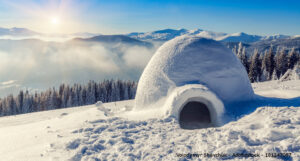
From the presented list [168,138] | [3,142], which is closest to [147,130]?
[168,138]

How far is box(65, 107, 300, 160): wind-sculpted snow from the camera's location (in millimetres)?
4469

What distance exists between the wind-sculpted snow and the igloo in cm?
104

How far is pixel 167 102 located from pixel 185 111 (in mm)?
2177

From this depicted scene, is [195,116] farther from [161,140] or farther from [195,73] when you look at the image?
[161,140]

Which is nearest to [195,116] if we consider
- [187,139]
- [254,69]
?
[187,139]

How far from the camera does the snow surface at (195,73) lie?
24.9 ft

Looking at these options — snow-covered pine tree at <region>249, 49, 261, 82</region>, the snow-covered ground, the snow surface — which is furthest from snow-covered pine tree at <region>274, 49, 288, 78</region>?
the snow-covered ground

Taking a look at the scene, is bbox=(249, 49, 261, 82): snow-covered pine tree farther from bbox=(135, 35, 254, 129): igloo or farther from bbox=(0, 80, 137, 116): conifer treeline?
bbox=(135, 35, 254, 129): igloo

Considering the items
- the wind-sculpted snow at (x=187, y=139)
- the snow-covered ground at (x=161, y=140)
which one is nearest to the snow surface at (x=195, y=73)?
the snow-covered ground at (x=161, y=140)

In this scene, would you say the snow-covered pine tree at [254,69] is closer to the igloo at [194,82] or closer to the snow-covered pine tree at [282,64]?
the snow-covered pine tree at [282,64]

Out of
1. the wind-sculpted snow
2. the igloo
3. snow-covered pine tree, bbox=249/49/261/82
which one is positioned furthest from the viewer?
snow-covered pine tree, bbox=249/49/261/82

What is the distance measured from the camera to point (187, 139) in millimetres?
5316

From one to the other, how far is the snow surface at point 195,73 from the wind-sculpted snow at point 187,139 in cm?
146

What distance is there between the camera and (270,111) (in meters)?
6.24
